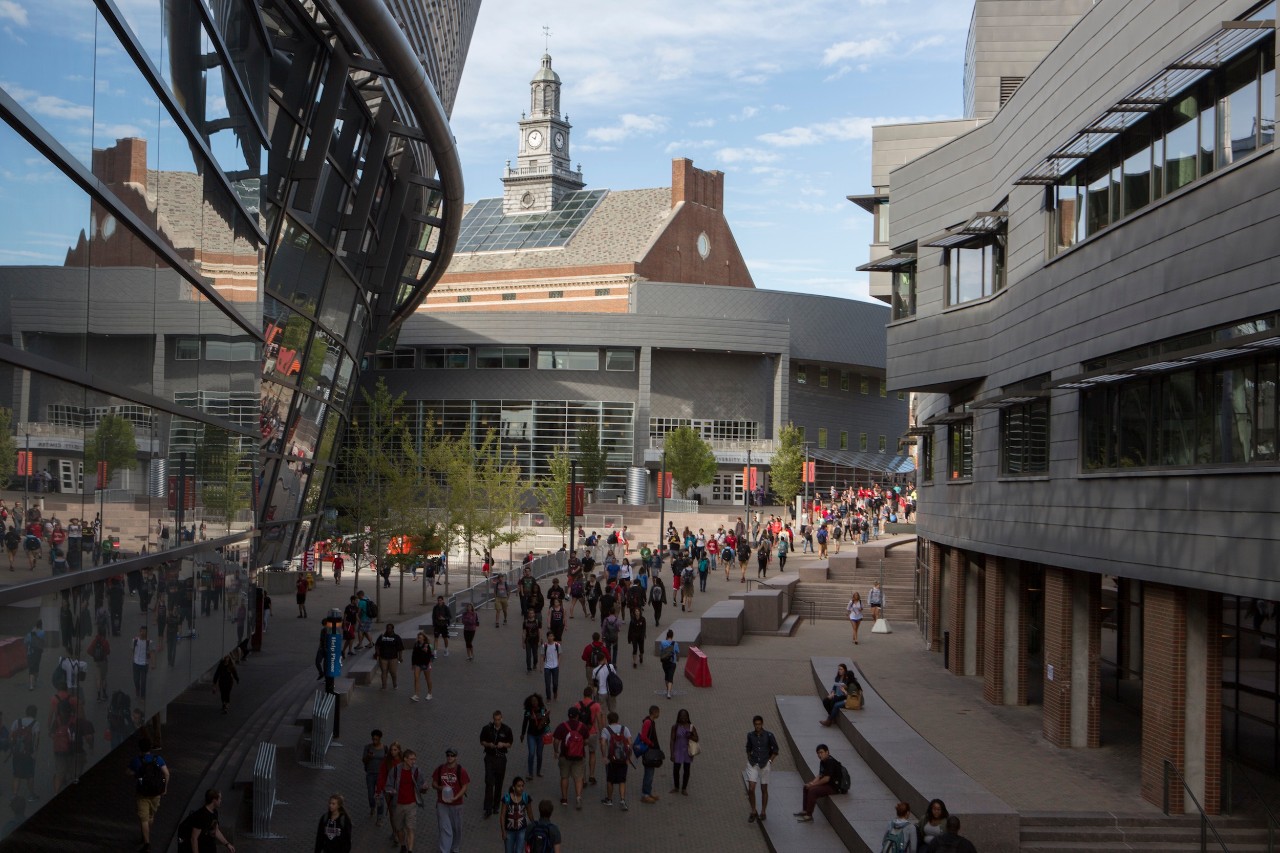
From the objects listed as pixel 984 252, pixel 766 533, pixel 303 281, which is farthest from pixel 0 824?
pixel 766 533

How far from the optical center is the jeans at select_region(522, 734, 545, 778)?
18719 mm

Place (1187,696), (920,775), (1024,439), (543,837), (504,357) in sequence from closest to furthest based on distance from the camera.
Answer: (543,837) → (1187,696) → (920,775) → (1024,439) → (504,357)

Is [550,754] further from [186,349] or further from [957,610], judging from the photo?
[957,610]

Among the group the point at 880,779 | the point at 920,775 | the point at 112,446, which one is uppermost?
the point at 112,446

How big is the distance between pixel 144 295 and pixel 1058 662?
14.8 metres

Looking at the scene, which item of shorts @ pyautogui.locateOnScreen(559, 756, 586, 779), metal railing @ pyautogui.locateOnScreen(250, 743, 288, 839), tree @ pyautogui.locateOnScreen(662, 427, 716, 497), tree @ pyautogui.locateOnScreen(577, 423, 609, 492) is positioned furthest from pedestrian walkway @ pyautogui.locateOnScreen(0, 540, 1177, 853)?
tree @ pyautogui.locateOnScreen(577, 423, 609, 492)

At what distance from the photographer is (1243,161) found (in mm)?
14172

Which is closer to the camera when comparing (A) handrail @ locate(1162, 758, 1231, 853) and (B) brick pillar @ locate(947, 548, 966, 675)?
(A) handrail @ locate(1162, 758, 1231, 853)

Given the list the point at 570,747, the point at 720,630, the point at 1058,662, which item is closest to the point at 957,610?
the point at 720,630

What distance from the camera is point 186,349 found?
15070 millimetres

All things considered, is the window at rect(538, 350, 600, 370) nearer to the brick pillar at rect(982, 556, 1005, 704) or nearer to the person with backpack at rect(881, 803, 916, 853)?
the brick pillar at rect(982, 556, 1005, 704)

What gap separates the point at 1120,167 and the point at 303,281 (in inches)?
757

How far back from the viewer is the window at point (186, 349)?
14.4 meters

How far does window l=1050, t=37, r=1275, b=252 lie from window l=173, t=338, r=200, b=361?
11.6 metres
